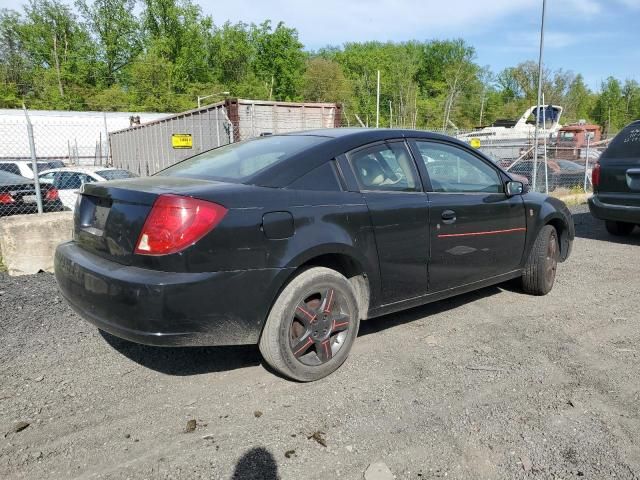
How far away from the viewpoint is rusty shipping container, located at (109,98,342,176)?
12.2 meters

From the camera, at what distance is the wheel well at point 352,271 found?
10.9 feet

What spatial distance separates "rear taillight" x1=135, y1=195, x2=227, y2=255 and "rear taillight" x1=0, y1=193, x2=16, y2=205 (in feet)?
21.8

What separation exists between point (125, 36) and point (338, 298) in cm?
6655

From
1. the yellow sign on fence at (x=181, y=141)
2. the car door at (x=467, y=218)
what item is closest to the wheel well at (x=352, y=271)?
the car door at (x=467, y=218)

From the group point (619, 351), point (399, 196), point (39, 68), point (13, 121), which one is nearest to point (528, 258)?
point (619, 351)

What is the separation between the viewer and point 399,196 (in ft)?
12.0

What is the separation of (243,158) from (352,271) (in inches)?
43.6

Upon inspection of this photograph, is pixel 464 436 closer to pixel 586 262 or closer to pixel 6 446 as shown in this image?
pixel 6 446

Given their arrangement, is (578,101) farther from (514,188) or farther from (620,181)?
(514,188)

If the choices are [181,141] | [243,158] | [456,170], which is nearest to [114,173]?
[181,141]

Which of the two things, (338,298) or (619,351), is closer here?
(338,298)

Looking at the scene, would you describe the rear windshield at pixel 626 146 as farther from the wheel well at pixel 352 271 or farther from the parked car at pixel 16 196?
the parked car at pixel 16 196

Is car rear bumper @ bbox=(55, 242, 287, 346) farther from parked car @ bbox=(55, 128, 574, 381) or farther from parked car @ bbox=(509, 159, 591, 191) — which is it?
parked car @ bbox=(509, 159, 591, 191)

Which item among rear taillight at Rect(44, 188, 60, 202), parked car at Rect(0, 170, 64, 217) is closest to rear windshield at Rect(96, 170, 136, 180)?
rear taillight at Rect(44, 188, 60, 202)
